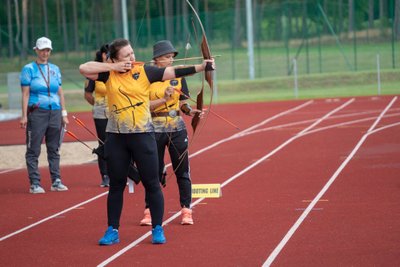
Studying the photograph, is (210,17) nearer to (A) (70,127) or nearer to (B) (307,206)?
(A) (70,127)

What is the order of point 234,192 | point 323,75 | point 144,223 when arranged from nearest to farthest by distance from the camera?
point 144,223
point 234,192
point 323,75

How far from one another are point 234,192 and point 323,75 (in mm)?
30213

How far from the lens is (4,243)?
31.4ft

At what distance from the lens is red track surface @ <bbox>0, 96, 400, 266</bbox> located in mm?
8516

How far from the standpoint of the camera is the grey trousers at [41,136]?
43.8 feet

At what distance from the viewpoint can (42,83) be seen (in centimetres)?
1324

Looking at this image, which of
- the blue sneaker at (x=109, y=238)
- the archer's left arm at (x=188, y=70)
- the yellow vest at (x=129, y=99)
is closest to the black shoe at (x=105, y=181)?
the blue sneaker at (x=109, y=238)

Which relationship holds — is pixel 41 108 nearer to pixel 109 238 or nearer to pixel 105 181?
pixel 105 181

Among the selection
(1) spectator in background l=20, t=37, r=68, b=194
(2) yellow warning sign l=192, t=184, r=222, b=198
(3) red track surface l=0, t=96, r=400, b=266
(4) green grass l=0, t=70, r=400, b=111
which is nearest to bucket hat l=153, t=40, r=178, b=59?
(3) red track surface l=0, t=96, r=400, b=266

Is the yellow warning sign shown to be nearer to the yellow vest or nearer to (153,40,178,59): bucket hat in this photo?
(153,40,178,59): bucket hat

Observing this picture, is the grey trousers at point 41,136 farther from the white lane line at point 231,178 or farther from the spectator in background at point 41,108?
the white lane line at point 231,178

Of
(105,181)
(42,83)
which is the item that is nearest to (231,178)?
(105,181)

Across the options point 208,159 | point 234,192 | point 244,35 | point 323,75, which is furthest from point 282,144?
point 244,35

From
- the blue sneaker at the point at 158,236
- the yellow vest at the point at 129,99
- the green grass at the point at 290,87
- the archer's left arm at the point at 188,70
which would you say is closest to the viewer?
the archer's left arm at the point at 188,70
